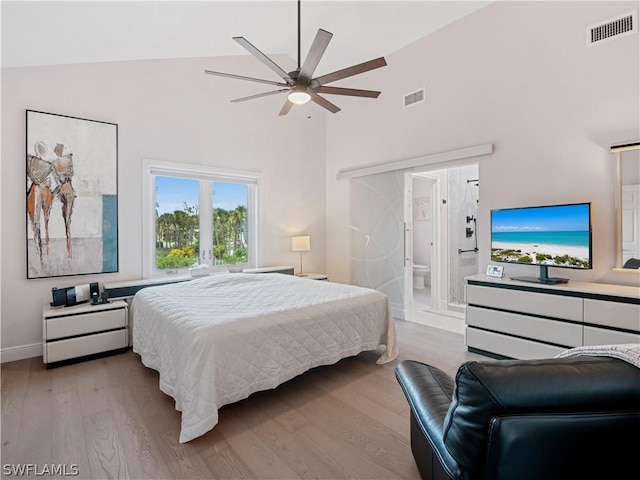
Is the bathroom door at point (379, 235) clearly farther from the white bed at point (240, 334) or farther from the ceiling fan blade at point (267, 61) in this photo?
the ceiling fan blade at point (267, 61)

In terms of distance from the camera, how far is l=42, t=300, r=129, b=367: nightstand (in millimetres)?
3006

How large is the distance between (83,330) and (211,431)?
1965mm

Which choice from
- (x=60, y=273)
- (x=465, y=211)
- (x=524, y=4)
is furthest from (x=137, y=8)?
(x=465, y=211)

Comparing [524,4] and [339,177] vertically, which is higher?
[524,4]

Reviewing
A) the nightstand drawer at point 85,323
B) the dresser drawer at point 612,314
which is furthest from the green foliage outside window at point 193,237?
the dresser drawer at point 612,314

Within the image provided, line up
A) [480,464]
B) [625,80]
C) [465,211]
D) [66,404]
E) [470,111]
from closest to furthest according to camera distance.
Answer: [480,464] → [66,404] → [625,80] → [470,111] → [465,211]

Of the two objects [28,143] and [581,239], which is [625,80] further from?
[28,143]

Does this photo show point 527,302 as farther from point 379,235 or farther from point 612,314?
point 379,235

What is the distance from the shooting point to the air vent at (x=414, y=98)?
4.39m

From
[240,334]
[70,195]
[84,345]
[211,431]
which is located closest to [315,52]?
[240,334]

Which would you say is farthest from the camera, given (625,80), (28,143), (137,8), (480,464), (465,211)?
(465,211)

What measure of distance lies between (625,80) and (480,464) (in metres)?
3.56

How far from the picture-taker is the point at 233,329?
7.13 ft

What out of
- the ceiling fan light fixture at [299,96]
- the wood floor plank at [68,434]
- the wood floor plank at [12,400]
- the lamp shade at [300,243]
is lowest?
the wood floor plank at [68,434]
